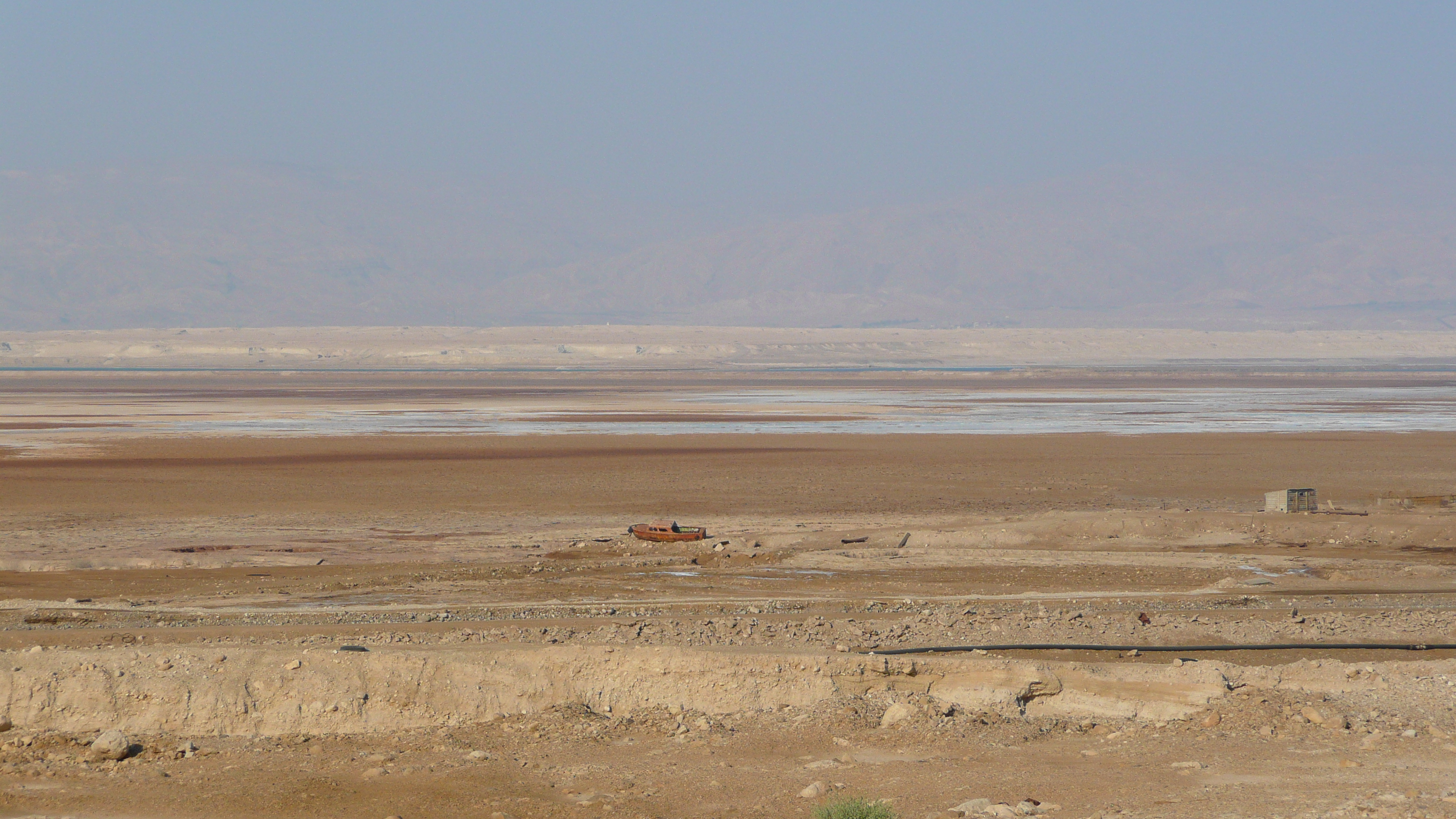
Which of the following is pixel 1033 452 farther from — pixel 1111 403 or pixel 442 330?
pixel 442 330

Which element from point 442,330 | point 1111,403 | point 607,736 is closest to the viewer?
point 607,736

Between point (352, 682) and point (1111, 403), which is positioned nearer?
point (352, 682)

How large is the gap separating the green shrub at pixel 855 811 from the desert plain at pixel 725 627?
1.31 feet

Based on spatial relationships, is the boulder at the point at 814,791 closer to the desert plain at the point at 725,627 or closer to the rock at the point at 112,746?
the desert plain at the point at 725,627

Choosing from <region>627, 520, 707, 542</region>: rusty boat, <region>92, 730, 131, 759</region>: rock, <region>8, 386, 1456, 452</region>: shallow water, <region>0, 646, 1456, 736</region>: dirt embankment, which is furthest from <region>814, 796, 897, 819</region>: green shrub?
<region>8, 386, 1456, 452</region>: shallow water

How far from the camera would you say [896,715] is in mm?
9969

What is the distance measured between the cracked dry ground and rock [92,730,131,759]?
66 mm

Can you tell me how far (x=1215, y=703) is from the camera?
32.7 ft

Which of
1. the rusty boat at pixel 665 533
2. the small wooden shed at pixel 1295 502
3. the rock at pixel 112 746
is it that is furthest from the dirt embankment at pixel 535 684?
the small wooden shed at pixel 1295 502

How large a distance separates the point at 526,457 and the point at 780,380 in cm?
5324

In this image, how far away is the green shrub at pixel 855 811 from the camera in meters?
7.66

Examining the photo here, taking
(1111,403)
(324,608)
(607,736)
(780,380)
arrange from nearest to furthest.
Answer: (607,736) → (324,608) → (1111,403) → (780,380)

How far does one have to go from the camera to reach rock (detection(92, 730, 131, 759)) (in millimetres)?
9594

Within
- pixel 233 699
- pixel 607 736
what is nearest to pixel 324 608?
pixel 233 699
